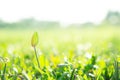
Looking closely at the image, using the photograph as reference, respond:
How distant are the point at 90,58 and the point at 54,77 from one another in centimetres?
27

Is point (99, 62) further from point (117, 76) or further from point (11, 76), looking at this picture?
point (11, 76)

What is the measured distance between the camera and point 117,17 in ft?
136

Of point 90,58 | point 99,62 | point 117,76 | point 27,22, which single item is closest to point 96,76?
point 117,76

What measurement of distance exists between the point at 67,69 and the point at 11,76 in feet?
0.90

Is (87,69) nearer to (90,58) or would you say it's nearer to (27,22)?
(90,58)

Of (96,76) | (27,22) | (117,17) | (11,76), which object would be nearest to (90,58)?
(96,76)

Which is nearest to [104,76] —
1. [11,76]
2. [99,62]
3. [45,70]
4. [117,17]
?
[99,62]

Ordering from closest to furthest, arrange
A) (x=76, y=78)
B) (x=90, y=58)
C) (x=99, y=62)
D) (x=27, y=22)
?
(x=76, y=78) < (x=90, y=58) < (x=99, y=62) < (x=27, y=22)

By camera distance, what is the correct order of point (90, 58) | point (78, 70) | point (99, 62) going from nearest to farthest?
point (78, 70) → point (90, 58) → point (99, 62)

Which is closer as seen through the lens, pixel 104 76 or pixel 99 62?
pixel 104 76

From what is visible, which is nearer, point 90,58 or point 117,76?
point 117,76

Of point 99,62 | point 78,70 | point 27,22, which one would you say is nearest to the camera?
point 78,70

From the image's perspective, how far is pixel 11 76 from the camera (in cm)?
145

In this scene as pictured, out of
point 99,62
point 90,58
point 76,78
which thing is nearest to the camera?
point 76,78
